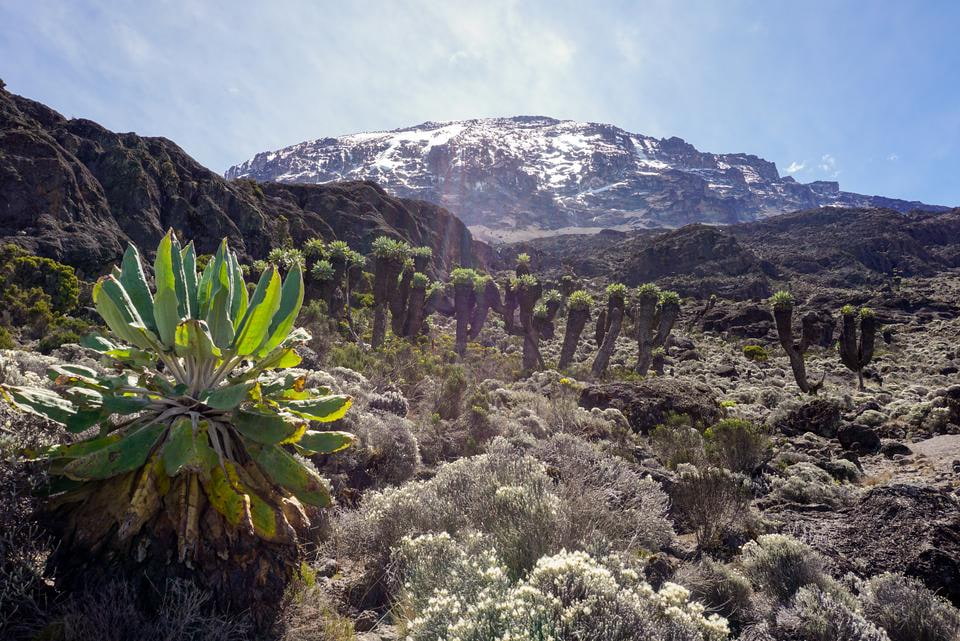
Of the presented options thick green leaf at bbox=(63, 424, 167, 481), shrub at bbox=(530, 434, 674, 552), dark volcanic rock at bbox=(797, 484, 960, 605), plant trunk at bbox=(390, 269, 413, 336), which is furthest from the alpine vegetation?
plant trunk at bbox=(390, 269, 413, 336)

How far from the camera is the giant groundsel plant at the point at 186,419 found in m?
2.52

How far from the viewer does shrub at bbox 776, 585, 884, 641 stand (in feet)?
9.59

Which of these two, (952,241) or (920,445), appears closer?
(920,445)

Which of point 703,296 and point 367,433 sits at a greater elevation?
point 703,296

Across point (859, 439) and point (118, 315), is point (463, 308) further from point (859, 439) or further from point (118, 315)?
point (118, 315)

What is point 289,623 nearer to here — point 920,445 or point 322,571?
point 322,571

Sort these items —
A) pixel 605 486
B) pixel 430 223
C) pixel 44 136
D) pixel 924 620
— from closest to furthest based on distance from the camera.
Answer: pixel 924 620 < pixel 605 486 < pixel 44 136 < pixel 430 223

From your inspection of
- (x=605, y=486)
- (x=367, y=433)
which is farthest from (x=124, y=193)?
(x=605, y=486)

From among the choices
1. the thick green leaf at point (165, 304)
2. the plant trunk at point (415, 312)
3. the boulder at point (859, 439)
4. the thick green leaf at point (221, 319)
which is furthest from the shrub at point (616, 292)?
the thick green leaf at point (165, 304)

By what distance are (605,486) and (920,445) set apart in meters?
10.2

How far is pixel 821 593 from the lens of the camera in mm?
3346

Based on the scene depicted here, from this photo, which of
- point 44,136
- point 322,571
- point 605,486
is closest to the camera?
point 322,571

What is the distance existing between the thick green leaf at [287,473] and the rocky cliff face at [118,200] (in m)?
29.1

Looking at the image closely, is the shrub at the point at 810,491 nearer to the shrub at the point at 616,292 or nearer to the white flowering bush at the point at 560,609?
the white flowering bush at the point at 560,609
